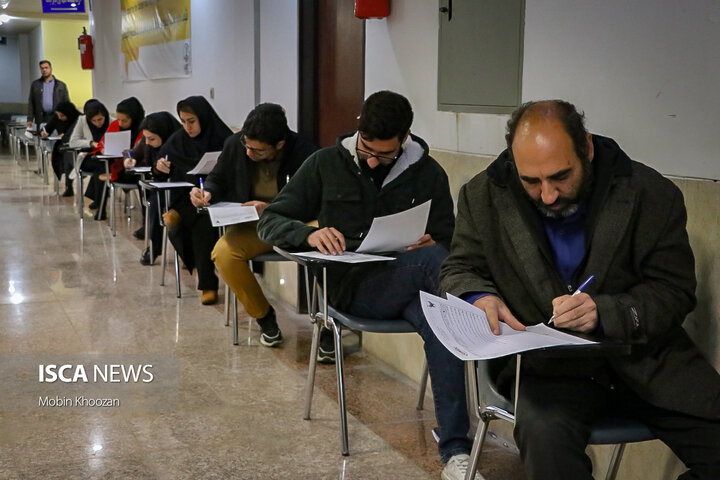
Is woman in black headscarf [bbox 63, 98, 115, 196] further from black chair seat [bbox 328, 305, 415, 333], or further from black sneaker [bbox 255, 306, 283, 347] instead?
black chair seat [bbox 328, 305, 415, 333]

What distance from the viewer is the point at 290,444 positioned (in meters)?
3.09

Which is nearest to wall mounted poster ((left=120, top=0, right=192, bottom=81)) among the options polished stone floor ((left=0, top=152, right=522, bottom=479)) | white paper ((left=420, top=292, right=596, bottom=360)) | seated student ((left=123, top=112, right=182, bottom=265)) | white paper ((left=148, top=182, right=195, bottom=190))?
seated student ((left=123, top=112, right=182, bottom=265))

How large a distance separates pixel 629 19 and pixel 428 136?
4.13 ft

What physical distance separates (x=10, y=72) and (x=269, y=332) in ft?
76.9

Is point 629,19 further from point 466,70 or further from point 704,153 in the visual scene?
point 466,70

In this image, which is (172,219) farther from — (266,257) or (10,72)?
(10,72)

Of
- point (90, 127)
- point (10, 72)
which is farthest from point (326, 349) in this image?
point (10, 72)

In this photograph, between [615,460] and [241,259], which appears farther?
[241,259]

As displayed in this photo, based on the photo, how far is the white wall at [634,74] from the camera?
7.45ft

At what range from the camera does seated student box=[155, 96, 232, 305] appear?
16.9 feet

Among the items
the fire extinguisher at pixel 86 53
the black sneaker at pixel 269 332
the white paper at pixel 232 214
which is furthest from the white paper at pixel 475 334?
the fire extinguisher at pixel 86 53

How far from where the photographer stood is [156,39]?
336 inches

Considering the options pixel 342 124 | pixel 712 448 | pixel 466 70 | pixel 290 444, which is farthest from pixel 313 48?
pixel 712 448

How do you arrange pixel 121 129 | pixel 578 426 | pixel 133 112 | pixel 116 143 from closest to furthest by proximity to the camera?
pixel 578 426 → pixel 116 143 → pixel 133 112 → pixel 121 129
